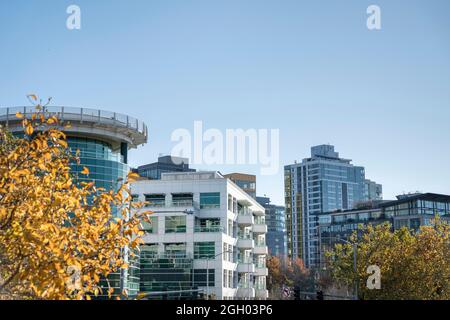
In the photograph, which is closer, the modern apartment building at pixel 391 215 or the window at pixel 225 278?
the window at pixel 225 278

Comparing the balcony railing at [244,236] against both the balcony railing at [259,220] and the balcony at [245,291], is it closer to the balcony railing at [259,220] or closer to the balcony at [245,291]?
the balcony at [245,291]

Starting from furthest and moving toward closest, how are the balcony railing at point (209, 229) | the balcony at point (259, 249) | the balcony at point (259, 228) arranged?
the balcony at point (259, 228)
the balcony at point (259, 249)
the balcony railing at point (209, 229)

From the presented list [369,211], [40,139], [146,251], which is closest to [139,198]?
[146,251]

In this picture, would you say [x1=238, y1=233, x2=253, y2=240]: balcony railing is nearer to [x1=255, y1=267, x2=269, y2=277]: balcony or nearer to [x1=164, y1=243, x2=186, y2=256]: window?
[x1=255, y1=267, x2=269, y2=277]: balcony

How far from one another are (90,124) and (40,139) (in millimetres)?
52578

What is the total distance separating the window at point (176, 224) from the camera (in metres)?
77.8

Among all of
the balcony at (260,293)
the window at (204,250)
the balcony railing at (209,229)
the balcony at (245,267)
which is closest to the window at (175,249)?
the window at (204,250)

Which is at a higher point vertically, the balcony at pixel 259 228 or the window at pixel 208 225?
the balcony at pixel 259 228

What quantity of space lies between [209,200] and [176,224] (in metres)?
5.26

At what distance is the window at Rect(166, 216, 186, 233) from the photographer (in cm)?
7781

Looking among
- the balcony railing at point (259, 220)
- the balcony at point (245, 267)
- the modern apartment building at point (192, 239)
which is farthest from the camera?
the balcony railing at point (259, 220)

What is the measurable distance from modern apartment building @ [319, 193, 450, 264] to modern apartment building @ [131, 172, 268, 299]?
160 ft

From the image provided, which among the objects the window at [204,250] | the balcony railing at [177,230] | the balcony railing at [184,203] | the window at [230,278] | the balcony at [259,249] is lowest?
the window at [230,278]
